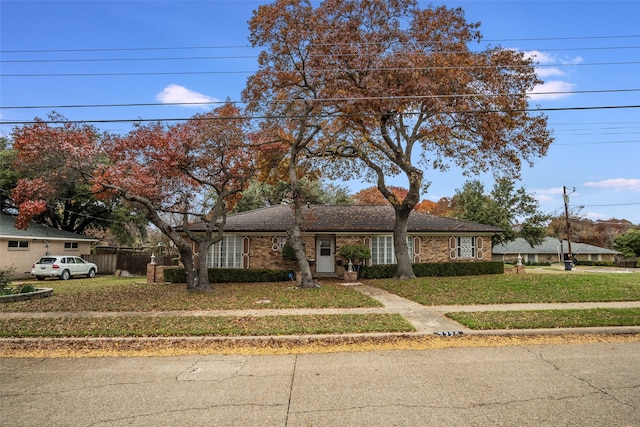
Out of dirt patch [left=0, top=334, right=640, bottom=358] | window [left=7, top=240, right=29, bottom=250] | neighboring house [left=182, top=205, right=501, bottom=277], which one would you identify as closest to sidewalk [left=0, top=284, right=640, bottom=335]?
dirt patch [left=0, top=334, right=640, bottom=358]

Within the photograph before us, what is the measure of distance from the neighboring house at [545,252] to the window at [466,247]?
2633 cm

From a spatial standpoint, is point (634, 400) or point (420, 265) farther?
point (420, 265)

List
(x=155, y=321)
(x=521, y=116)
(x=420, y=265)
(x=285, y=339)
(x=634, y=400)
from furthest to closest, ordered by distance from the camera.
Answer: (x=420, y=265)
(x=521, y=116)
(x=155, y=321)
(x=285, y=339)
(x=634, y=400)

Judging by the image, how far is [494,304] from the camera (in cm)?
1091

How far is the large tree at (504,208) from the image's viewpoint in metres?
32.8

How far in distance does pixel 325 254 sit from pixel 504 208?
1982 cm

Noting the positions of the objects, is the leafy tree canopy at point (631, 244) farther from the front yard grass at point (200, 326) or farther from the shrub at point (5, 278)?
the shrub at point (5, 278)

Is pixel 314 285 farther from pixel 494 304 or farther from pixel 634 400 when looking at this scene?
pixel 634 400

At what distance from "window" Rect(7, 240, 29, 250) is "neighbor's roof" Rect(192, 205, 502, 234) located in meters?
12.1


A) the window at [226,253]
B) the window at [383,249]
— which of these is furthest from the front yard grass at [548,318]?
the window at [226,253]

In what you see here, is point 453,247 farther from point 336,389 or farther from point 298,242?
point 336,389

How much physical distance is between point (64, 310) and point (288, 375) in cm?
824

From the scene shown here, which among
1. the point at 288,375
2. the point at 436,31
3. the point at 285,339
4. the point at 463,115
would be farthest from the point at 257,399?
the point at 436,31

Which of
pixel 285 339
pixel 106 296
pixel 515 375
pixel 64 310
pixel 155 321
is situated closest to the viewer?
pixel 515 375
